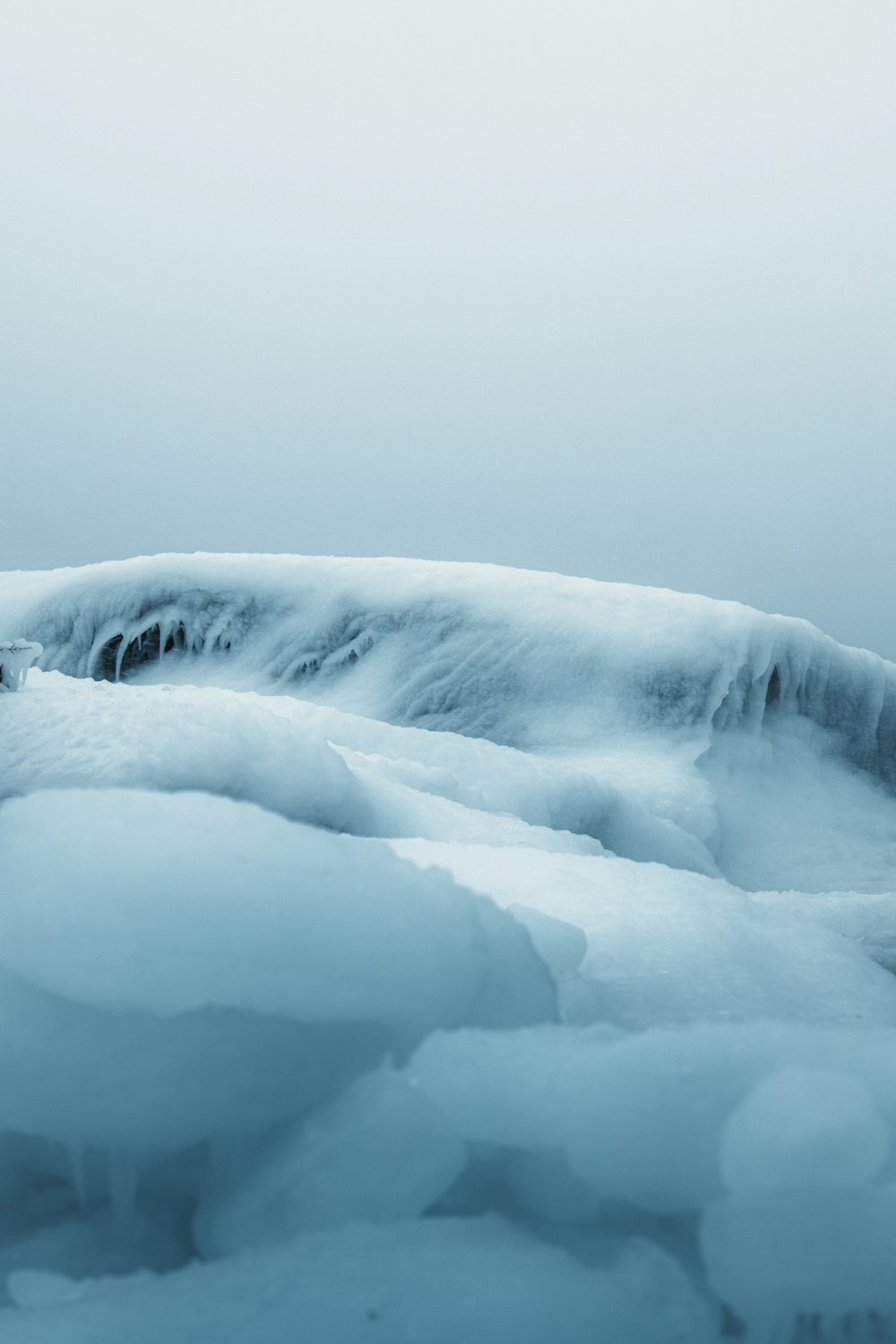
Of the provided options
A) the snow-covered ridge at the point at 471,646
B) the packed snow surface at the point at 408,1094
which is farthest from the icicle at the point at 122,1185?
the snow-covered ridge at the point at 471,646

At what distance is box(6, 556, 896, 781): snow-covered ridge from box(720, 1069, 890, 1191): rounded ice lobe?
3631 millimetres

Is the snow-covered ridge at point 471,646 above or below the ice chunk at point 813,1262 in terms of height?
below

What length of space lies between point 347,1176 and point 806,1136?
378 millimetres

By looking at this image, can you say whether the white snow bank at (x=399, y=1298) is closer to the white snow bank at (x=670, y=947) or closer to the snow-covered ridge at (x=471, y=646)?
the white snow bank at (x=670, y=947)

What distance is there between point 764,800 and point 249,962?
3.63 metres

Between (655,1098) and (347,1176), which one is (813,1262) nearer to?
(655,1098)

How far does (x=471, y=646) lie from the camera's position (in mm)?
4805

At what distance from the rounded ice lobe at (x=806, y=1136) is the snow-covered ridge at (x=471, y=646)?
363cm

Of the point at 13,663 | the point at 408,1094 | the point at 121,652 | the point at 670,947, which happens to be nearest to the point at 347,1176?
the point at 408,1094

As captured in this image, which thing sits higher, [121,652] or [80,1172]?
[80,1172]

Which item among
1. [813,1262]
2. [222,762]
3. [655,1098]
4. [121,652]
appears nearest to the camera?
[813,1262]

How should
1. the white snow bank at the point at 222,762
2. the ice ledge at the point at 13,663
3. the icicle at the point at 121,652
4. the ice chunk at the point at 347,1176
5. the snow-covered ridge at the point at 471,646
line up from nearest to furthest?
the ice chunk at the point at 347,1176
the white snow bank at the point at 222,762
the ice ledge at the point at 13,663
the snow-covered ridge at the point at 471,646
the icicle at the point at 121,652

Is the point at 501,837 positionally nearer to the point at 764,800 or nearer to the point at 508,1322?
the point at 508,1322

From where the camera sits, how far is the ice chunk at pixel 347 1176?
831 mm
